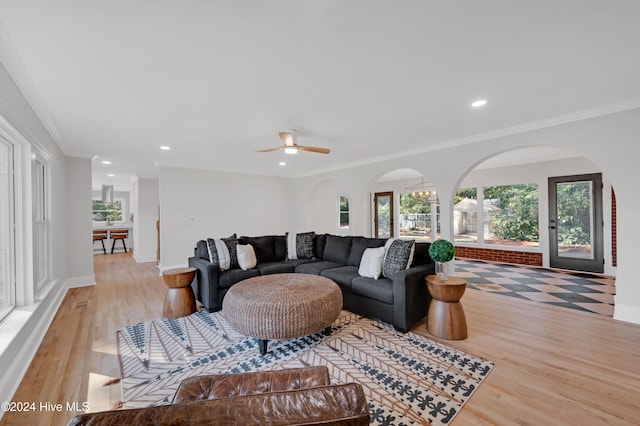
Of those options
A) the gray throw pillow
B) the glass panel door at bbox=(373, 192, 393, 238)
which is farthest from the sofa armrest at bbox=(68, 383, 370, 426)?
the glass panel door at bbox=(373, 192, 393, 238)

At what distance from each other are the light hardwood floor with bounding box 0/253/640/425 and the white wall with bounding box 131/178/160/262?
394 cm

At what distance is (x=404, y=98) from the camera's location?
2.75 metres

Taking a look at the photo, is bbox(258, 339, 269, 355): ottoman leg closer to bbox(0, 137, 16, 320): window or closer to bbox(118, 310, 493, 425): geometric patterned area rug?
bbox(118, 310, 493, 425): geometric patterned area rug

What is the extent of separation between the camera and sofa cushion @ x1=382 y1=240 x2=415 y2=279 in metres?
3.12

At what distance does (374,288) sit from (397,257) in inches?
18.4

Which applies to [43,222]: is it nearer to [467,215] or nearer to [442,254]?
[442,254]

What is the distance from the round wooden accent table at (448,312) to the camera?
2678 millimetres

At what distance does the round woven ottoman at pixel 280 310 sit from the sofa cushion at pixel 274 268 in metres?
1.06

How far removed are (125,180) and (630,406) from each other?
11.0m

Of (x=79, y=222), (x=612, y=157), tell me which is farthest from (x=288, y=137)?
(x=79, y=222)

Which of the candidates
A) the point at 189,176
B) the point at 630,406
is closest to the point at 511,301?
the point at 630,406

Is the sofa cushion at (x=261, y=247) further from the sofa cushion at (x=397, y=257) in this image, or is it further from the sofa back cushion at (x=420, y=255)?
the sofa back cushion at (x=420, y=255)

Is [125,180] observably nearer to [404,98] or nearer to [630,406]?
[404,98]

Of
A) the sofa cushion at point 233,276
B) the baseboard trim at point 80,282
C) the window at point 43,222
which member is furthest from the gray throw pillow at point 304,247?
the baseboard trim at point 80,282
